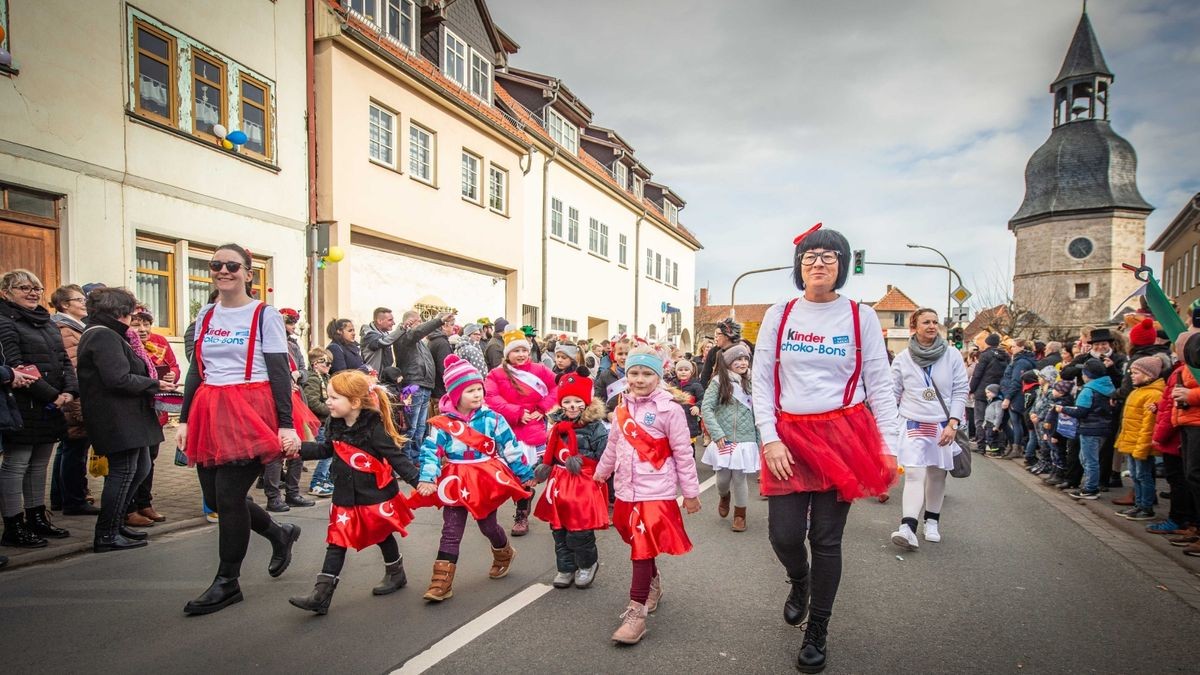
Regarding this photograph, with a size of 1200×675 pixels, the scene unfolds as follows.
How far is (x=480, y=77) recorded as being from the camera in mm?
20344

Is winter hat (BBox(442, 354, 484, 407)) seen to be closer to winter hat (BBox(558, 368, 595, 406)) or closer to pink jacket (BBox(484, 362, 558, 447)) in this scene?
winter hat (BBox(558, 368, 595, 406))

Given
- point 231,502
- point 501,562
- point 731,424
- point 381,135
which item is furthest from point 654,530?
point 381,135

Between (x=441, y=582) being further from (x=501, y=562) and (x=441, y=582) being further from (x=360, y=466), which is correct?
(x=360, y=466)

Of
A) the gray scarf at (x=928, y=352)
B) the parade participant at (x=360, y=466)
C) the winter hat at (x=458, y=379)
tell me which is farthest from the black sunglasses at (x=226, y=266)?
the gray scarf at (x=928, y=352)

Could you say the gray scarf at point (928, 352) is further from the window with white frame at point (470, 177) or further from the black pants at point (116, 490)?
the window with white frame at point (470, 177)

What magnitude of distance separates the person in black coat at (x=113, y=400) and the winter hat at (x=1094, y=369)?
9.27 metres

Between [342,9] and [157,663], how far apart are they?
14.3 meters

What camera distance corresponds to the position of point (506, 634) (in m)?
3.75

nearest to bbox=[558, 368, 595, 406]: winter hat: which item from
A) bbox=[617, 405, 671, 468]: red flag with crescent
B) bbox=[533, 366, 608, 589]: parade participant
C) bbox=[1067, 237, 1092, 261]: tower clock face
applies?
bbox=[533, 366, 608, 589]: parade participant

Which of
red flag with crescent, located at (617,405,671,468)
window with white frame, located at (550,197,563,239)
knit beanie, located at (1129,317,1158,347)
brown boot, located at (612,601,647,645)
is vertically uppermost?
window with white frame, located at (550,197,563,239)

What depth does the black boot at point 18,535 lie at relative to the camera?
16.9 feet

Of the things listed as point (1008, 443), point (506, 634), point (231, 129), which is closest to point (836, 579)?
point (506, 634)

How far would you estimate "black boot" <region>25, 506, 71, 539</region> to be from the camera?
5.32 m

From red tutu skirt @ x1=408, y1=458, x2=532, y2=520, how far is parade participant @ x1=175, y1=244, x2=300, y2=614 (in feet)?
2.95
